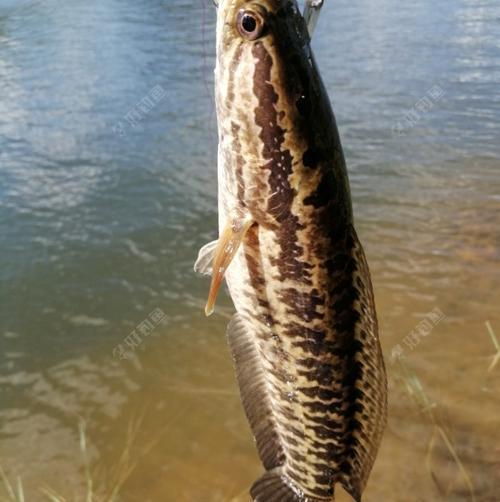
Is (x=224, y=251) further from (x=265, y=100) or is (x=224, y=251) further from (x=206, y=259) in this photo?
(x=265, y=100)

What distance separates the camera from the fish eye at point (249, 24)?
1800 mm

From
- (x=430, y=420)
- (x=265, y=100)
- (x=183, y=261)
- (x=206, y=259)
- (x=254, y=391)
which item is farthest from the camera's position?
(x=183, y=261)

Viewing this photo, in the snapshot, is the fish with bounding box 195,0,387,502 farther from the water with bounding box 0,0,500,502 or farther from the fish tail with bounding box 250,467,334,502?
the water with bounding box 0,0,500,502

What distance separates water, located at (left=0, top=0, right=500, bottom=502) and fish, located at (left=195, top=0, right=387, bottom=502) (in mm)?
541

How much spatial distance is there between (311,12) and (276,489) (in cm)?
173

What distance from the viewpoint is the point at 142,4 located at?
1955cm

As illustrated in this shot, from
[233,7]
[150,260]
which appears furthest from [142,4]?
[233,7]

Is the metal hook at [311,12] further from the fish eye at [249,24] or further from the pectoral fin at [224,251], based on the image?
the pectoral fin at [224,251]

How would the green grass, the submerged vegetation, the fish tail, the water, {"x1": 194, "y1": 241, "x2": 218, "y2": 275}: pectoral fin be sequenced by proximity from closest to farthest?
{"x1": 194, "y1": 241, "x2": 218, "y2": 275}: pectoral fin, the fish tail, the green grass, the submerged vegetation, the water

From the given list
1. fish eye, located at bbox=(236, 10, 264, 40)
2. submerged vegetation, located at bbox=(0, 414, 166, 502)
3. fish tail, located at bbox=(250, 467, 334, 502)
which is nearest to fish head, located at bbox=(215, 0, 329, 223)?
fish eye, located at bbox=(236, 10, 264, 40)

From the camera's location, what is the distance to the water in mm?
4328

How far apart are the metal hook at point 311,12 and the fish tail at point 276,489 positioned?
1612 millimetres

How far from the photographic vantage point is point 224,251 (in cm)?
190

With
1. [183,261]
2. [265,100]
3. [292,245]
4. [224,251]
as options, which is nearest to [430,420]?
[292,245]
